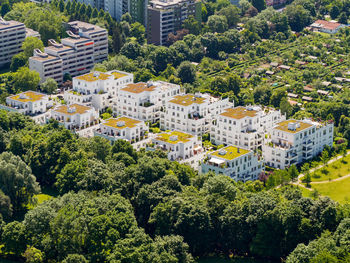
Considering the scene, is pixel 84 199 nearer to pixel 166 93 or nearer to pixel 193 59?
pixel 166 93

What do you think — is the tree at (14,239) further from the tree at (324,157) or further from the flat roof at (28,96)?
the tree at (324,157)

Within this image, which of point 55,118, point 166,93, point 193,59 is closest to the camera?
point 55,118

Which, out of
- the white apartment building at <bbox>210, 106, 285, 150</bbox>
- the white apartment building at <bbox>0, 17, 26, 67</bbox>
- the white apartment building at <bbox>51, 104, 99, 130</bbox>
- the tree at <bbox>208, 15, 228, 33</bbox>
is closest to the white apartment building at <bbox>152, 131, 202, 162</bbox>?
the white apartment building at <bbox>210, 106, 285, 150</bbox>

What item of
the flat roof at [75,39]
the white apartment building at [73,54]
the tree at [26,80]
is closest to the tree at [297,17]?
the white apartment building at [73,54]

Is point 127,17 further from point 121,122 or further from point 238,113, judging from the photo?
point 238,113

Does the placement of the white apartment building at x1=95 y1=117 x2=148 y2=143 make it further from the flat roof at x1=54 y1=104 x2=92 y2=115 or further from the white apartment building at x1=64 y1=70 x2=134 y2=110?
the white apartment building at x1=64 y1=70 x2=134 y2=110

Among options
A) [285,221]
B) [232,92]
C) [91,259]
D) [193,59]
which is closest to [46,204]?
[91,259]
